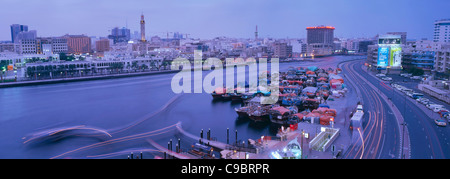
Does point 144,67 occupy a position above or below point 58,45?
below

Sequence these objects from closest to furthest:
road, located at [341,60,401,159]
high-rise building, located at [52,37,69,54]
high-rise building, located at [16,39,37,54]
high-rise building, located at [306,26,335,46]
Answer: road, located at [341,60,401,159] < high-rise building, located at [16,39,37,54] < high-rise building, located at [52,37,69,54] < high-rise building, located at [306,26,335,46]

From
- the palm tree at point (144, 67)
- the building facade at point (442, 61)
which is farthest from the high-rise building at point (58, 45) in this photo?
the building facade at point (442, 61)

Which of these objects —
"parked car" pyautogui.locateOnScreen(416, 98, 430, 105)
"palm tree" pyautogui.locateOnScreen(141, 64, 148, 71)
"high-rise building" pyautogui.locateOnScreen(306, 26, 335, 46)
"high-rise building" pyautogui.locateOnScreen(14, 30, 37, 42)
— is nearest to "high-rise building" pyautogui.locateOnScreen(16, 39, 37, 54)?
"palm tree" pyautogui.locateOnScreen(141, 64, 148, 71)

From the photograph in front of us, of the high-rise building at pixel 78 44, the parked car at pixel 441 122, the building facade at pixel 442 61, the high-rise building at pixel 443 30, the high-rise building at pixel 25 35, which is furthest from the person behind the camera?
the high-rise building at pixel 25 35

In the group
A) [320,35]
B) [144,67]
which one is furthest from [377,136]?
[320,35]

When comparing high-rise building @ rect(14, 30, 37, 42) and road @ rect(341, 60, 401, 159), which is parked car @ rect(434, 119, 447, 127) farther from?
high-rise building @ rect(14, 30, 37, 42)

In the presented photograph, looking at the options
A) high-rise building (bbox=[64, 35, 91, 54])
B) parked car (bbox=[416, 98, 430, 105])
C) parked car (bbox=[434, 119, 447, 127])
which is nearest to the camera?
parked car (bbox=[434, 119, 447, 127])

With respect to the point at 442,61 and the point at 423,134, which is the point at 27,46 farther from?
the point at 423,134

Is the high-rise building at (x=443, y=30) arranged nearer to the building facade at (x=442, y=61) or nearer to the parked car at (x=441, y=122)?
the building facade at (x=442, y=61)

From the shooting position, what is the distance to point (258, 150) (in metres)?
3.20

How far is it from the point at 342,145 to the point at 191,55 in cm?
1908
